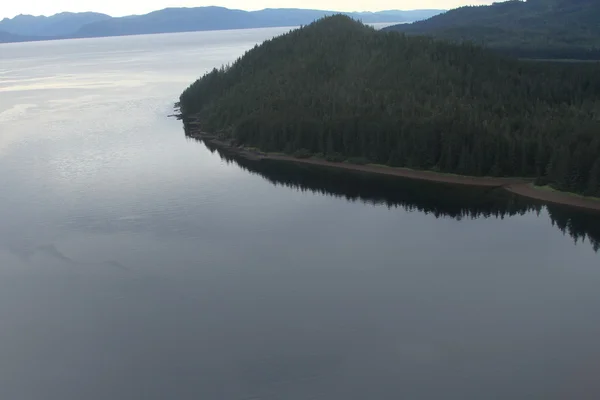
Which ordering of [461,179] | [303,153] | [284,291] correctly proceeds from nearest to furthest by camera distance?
[284,291]
[461,179]
[303,153]

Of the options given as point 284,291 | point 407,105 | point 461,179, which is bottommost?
point 284,291

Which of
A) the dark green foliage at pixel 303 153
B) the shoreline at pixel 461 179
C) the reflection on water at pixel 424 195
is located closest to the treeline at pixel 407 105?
the dark green foliage at pixel 303 153

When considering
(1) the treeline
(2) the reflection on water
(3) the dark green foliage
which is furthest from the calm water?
(3) the dark green foliage

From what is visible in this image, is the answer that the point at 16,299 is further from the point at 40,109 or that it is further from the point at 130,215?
the point at 40,109

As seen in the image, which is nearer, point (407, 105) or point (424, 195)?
point (424, 195)

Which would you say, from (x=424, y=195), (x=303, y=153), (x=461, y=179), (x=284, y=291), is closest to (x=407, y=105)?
(x=303, y=153)

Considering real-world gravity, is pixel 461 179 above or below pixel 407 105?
below

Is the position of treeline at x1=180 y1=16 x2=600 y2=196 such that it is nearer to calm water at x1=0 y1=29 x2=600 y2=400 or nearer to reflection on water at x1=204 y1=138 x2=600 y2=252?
reflection on water at x1=204 y1=138 x2=600 y2=252

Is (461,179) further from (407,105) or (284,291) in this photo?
(284,291)
